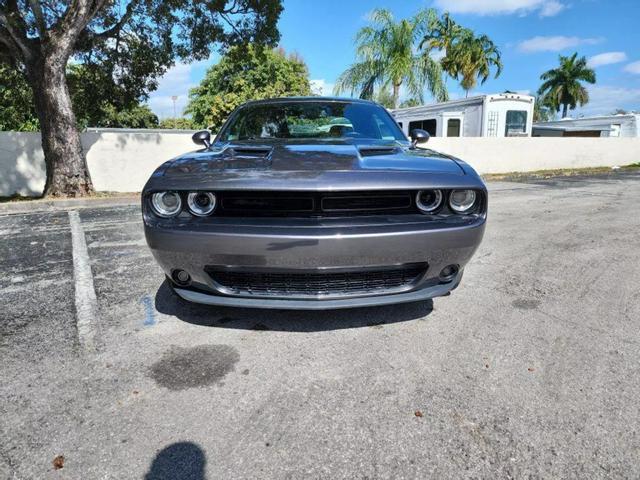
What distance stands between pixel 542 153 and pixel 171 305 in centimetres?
1557

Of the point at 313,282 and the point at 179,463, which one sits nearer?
the point at 179,463

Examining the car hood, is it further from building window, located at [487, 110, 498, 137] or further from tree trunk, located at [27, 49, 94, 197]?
building window, located at [487, 110, 498, 137]

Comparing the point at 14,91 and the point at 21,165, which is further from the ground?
the point at 14,91

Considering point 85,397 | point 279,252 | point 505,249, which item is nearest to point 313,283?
point 279,252

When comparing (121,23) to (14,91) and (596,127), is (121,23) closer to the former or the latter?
(14,91)

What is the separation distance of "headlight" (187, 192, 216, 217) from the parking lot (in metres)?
0.72

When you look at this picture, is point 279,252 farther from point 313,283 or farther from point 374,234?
point 374,234

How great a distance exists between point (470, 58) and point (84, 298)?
28944 millimetres

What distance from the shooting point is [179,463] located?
5.11 ft

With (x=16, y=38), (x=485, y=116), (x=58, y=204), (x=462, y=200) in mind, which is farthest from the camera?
(x=485, y=116)

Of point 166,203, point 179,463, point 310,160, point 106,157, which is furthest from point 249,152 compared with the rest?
point 106,157

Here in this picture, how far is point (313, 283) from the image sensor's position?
2252mm

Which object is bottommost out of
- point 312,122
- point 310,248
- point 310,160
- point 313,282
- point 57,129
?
point 313,282

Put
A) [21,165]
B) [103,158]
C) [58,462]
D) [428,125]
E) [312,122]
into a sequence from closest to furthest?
[58,462] < [312,122] < [21,165] < [103,158] < [428,125]
